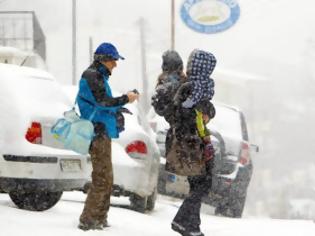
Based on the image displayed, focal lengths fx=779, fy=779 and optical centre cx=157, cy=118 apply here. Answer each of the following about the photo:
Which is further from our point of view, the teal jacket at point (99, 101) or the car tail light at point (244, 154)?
the car tail light at point (244, 154)

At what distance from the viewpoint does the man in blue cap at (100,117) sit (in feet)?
20.1

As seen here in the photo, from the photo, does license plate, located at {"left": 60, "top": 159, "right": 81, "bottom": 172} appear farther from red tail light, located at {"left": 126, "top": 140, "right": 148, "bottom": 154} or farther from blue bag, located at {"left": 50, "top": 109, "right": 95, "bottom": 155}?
red tail light, located at {"left": 126, "top": 140, "right": 148, "bottom": 154}

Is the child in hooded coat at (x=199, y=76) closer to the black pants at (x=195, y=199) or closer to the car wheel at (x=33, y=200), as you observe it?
the black pants at (x=195, y=199)

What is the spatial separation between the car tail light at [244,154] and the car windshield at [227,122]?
170 mm

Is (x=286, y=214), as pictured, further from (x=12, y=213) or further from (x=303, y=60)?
(x=12, y=213)

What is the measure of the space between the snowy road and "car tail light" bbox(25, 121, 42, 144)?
0.65 m

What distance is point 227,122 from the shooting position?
12.0 meters

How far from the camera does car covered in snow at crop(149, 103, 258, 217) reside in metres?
10.6

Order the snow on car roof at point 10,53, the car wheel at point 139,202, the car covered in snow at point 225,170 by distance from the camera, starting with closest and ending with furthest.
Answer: the car wheel at point 139,202 < the car covered in snow at point 225,170 < the snow on car roof at point 10,53

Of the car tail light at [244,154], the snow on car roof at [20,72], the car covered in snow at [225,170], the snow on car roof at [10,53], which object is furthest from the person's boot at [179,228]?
the snow on car roof at [10,53]

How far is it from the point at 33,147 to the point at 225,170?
4390 millimetres

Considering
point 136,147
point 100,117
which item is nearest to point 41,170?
point 100,117

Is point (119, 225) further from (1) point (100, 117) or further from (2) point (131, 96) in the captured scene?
(2) point (131, 96)

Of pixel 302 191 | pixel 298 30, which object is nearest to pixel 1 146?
pixel 302 191
